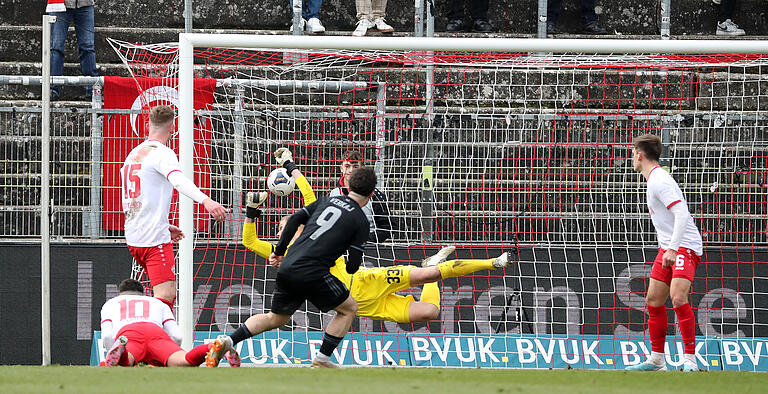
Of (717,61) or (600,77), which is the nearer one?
(717,61)

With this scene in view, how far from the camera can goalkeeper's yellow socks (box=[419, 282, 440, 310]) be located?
351 inches

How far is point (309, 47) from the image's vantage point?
8.80 m

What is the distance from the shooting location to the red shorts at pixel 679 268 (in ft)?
25.7

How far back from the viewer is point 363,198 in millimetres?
7531

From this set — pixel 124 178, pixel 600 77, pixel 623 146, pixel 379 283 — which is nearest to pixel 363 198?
pixel 379 283

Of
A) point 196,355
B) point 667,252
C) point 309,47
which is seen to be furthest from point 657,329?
point 309,47

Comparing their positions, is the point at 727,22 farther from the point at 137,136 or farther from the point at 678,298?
the point at 137,136

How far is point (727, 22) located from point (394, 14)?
453 centimetres

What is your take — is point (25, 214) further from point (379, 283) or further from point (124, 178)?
point (379, 283)

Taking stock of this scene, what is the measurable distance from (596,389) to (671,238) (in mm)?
2285

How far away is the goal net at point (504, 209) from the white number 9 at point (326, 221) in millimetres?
2412

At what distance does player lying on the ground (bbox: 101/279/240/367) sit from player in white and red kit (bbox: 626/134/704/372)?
3300 mm

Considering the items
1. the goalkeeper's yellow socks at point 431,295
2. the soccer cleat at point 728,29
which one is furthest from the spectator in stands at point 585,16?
the goalkeeper's yellow socks at point 431,295

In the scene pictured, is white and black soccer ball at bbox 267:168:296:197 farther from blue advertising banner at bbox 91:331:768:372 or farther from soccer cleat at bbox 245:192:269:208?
blue advertising banner at bbox 91:331:768:372
